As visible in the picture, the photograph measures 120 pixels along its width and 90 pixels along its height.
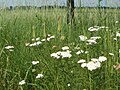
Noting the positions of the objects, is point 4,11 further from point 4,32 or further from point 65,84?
point 65,84

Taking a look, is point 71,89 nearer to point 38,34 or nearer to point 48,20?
point 38,34

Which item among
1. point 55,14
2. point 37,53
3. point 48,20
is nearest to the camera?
point 37,53

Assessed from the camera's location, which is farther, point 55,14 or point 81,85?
point 55,14

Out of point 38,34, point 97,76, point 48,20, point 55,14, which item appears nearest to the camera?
point 97,76

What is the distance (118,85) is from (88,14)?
112 inches

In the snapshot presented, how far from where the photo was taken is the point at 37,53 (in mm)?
3014

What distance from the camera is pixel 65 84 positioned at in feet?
7.36

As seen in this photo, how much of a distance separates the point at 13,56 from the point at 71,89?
1322 mm

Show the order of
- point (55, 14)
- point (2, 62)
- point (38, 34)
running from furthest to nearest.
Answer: point (55, 14) → point (38, 34) → point (2, 62)

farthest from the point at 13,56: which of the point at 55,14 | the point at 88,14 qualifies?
the point at 88,14

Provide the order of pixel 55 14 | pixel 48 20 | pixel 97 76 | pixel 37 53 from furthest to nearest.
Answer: pixel 48 20, pixel 55 14, pixel 37 53, pixel 97 76

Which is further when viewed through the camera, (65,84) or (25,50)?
(25,50)

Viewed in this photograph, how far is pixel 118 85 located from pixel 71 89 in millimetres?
333

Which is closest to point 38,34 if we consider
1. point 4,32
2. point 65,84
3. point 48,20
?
point 4,32
